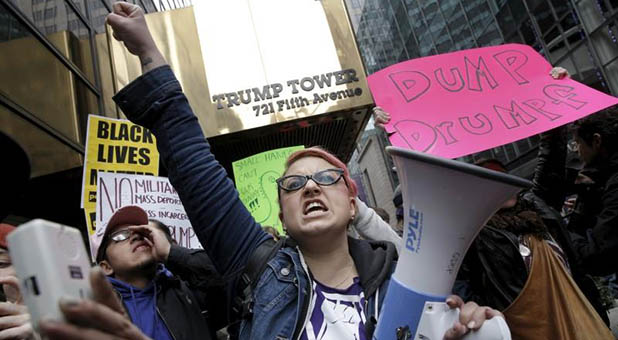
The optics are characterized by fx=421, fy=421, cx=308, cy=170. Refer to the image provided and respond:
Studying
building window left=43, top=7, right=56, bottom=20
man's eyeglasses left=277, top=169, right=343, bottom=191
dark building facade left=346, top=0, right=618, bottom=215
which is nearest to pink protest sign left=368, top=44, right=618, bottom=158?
man's eyeglasses left=277, top=169, right=343, bottom=191

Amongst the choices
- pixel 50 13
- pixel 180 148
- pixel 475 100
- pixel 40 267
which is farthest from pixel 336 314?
pixel 50 13

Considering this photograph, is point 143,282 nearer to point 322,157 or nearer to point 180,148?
point 180,148

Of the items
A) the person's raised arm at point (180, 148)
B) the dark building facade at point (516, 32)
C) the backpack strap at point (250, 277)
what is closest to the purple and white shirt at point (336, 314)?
the backpack strap at point (250, 277)

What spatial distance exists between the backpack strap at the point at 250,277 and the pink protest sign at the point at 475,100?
107 cm

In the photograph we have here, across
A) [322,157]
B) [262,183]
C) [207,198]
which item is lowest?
[207,198]

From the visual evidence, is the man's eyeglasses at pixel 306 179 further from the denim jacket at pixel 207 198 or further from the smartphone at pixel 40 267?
the smartphone at pixel 40 267

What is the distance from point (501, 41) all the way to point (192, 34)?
13946 millimetres

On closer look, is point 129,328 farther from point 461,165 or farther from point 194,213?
point 194,213

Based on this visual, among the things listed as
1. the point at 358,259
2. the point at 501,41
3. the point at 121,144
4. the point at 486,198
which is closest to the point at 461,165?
the point at 486,198

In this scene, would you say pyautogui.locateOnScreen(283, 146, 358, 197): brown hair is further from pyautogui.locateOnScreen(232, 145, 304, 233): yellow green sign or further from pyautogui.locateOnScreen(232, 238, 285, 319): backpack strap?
pyautogui.locateOnScreen(232, 145, 304, 233): yellow green sign

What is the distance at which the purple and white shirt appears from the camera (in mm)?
1296

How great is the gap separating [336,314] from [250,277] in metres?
0.31

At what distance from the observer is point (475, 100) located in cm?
254

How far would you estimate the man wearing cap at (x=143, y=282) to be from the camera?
1.98m
